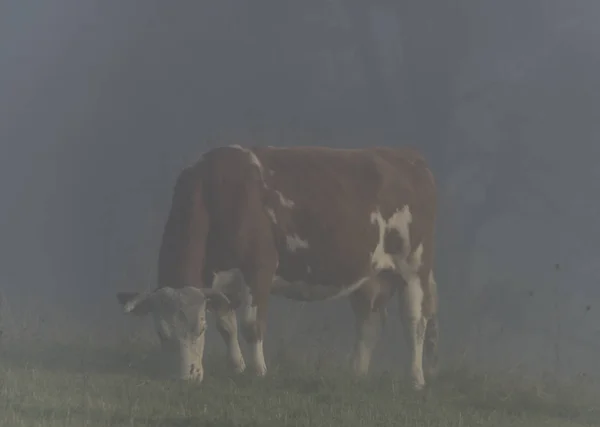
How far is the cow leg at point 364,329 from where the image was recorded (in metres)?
6.50

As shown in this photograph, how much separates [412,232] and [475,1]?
86.1 inches

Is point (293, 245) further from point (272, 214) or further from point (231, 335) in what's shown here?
point (231, 335)

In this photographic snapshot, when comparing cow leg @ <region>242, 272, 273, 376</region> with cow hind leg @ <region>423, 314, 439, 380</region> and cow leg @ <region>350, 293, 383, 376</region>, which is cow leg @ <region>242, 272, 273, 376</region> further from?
cow hind leg @ <region>423, 314, 439, 380</region>

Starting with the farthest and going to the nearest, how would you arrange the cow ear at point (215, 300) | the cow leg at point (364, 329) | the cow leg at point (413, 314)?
1. the cow leg at point (413, 314)
2. the cow leg at point (364, 329)
3. the cow ear at point (215, 300)

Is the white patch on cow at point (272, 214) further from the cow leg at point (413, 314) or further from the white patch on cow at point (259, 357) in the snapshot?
the cow leg at point (413, 314)

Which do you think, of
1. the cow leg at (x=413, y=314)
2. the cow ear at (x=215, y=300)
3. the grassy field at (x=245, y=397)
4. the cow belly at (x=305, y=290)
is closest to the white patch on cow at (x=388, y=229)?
the cow leg at (x=413, y=314)

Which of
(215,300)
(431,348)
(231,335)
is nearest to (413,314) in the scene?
(431,348)

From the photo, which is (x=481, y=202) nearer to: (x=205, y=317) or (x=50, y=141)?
(x=205, y=317)

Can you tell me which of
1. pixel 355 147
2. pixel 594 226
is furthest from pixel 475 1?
pixel 594 226

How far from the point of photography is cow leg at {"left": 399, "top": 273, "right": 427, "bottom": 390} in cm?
699

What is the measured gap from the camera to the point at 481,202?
6.32 metres

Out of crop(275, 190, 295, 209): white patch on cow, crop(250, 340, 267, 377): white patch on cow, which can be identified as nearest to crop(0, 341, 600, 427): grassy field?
crop(250, 340, 267, 377): white patch on cow

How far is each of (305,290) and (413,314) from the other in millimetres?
1133

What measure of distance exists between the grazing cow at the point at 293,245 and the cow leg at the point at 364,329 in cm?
1
